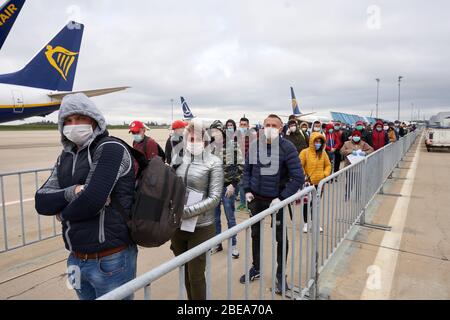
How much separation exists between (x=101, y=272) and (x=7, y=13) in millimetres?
14916

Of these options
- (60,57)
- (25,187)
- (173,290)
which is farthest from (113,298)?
(60,57)

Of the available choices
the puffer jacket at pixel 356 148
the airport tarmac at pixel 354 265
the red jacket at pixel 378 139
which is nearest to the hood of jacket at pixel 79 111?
the airport tarmac at pixel 354 265

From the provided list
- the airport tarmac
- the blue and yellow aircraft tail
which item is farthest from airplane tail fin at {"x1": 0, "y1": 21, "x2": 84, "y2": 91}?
the airport tarmac

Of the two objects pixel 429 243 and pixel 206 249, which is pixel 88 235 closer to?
pixel 206 249

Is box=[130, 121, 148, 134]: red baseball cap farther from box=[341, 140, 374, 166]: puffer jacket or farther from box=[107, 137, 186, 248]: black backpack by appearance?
Answer: box=[341, 140, 374, 166]: puffer jacket

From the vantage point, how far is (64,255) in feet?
13.4

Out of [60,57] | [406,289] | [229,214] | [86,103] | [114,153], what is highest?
A: [60,57]

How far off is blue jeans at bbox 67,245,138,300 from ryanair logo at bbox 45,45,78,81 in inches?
722

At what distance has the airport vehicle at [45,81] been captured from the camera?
14961 mm

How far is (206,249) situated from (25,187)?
8.57 metres

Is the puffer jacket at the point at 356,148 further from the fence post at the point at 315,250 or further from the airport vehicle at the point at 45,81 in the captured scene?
the airport vehicle at the point at 45,81
